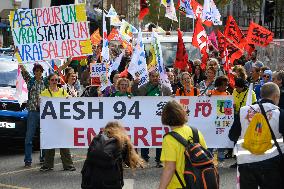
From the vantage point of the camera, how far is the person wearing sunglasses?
40.3 ft

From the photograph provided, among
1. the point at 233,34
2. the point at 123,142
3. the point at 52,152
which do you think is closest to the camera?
the point at 123,142

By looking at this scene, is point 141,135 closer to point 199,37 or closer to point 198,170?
point 198,170

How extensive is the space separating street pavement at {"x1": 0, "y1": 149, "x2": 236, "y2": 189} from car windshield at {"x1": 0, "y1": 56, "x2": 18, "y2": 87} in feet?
6.64

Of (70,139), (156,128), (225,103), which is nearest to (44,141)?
(70,139)

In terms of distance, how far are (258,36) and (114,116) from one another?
990 cm

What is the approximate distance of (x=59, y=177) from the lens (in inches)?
461

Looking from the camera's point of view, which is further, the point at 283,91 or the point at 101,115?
the point at 101,115

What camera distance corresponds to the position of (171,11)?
20969 mm

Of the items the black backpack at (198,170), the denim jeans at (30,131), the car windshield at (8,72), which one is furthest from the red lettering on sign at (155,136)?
the black backpack at (198,170)

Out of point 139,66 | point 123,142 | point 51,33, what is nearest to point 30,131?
point 51,33

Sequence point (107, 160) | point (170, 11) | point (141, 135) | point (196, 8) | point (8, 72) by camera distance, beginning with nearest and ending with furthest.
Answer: point (107, 160) < point (141, 135) < point (8, 72) < point (170, 11) < point (196, 8)

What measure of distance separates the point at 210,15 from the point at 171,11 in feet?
3.63

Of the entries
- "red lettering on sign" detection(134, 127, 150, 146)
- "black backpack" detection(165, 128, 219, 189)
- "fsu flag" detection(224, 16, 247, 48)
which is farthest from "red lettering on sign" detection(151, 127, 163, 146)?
"fsu flag" detection(224, 16, 247, 48)

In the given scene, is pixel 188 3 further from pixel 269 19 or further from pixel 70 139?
pixel 70 139
